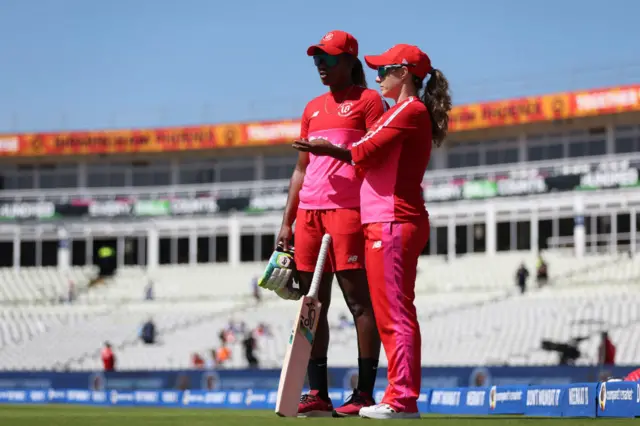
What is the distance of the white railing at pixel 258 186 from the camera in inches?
1672

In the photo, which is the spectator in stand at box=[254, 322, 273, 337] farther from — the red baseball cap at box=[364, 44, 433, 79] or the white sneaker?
A: the white sneaker

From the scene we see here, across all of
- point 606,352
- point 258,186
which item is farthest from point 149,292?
point 606,352

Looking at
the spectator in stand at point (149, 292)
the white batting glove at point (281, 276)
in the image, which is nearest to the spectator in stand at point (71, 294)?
the spectator in stand at point (149, 292)

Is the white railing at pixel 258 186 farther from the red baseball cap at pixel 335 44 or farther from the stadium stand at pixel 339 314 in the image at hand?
the red baseball cap at pixel 335 44

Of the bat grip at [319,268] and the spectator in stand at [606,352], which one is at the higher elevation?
the bat grip at [319,268]

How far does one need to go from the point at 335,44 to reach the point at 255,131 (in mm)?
44724

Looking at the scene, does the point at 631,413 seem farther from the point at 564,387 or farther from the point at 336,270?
the point at 336,270

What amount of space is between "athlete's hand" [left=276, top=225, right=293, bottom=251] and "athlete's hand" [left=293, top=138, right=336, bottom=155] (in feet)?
2.51

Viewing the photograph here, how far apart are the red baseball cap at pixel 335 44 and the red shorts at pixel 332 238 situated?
102 centimetres

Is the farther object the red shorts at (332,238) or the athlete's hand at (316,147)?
the red shorts at (332,238)

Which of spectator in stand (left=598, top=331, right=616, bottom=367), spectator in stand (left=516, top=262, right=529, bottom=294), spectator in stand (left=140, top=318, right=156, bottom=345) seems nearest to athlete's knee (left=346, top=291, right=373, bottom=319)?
spectator in stand (left=598, top=331, right=616, bottom=367)

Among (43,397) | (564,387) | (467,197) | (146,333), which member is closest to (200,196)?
(467,197)

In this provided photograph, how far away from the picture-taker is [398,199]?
6.71 metres

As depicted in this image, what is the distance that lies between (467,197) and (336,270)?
126ft
